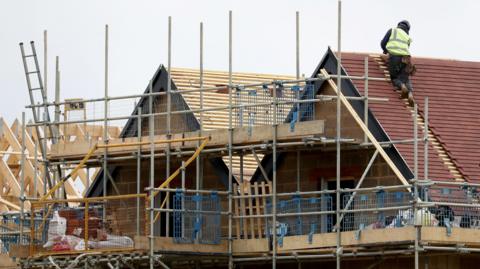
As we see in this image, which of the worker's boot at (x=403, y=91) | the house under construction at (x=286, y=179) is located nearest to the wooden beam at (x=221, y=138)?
the house under construction at (x=286, y=179)

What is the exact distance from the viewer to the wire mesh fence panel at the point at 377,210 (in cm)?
5370

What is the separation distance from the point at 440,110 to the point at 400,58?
1.63 meters

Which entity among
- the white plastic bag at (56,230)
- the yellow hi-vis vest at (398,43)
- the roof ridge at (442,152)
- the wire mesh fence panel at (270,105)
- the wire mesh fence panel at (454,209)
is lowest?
the white plastic bag at (56,230)

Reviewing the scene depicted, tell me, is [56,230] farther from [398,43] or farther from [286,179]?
[398,43]

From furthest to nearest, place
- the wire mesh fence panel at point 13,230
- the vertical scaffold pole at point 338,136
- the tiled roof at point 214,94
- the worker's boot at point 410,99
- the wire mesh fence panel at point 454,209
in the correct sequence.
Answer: the wire mesh fence panel at point 13,230
the tiled roof at point 214,94
the worker's boot at point 410,99
the vertical scaffold pole at point 338,136
the wire mesh fence panel at point 454,209

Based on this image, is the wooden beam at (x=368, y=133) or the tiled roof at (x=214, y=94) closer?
the wooden beam at (x=368, y=133)

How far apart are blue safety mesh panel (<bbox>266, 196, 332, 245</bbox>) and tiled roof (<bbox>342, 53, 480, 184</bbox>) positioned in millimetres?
2328

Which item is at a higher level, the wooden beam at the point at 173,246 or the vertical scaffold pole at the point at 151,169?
the vertical scaffold pole at the point at 151,169

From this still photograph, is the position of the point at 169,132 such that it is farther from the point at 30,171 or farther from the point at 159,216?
the point at 30,171

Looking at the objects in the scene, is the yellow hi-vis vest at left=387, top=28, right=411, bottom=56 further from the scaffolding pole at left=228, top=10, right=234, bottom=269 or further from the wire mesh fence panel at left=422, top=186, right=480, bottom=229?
the wire mesh fence panel at left=422, top=186, right=480, bottom=229

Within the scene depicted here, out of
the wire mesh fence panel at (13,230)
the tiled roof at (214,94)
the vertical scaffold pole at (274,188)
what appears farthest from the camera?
the wire mesh fence panel at (13,230)

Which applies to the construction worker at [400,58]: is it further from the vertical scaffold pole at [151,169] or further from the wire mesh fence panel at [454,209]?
the vertical scaffold pole at [151,169]

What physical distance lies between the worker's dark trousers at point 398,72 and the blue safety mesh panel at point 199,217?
5270mm

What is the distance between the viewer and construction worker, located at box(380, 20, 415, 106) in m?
58.2
